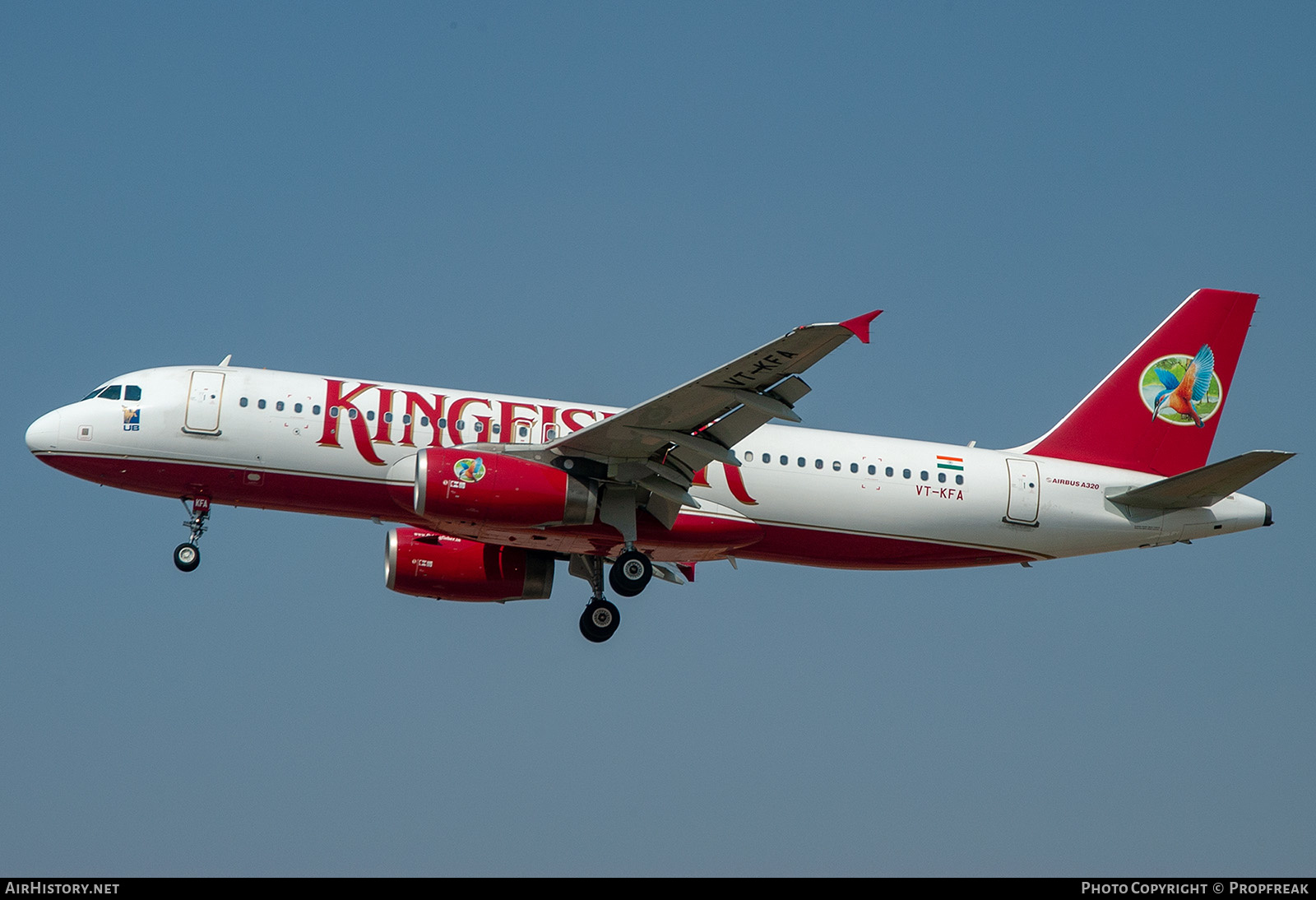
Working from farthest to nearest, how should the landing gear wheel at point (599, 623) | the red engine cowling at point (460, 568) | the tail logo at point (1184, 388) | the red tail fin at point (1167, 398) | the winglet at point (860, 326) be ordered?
the tail logo at point (1184, 388) → the red tail fin at point (1167, 398) → the red engine cowling at point (460, 568) → the landing gear wheel at point (599, 623) → the winglet at point (860, 326)

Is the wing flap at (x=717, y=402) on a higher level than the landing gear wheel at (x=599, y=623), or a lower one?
higher

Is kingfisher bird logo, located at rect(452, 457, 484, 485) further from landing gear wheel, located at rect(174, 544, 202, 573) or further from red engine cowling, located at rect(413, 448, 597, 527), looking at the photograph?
landing gear wheel, located at rect(174, 544, 202, 573)

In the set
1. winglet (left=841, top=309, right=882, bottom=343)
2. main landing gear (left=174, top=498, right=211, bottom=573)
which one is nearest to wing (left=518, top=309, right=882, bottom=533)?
winglet (left=841, top=309, right=882, bottom=343)

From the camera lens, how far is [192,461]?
2880 centimetres

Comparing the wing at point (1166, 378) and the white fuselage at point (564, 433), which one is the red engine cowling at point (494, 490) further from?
the wing at point (1166, 378)

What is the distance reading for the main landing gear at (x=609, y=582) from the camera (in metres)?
29.6

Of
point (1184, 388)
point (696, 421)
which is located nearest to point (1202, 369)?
point (1184, 388)

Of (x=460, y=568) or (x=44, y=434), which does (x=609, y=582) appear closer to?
(x=460, y=568)

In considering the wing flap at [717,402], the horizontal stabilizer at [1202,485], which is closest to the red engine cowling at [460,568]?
the wing flap at [717,402]

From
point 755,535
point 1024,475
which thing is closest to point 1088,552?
point 1024,475

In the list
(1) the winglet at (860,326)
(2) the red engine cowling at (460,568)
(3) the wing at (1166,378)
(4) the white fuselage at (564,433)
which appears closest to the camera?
(1) the winglet at (860,326)

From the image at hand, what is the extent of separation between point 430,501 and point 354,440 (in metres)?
2.58

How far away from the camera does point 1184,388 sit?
33.8 meters

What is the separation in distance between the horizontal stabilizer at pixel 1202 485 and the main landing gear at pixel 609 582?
10568 millimetres
